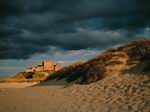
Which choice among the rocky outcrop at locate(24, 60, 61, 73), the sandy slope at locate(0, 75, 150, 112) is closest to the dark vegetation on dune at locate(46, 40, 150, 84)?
the sandy slope at locate(0, 75, 150, 112)

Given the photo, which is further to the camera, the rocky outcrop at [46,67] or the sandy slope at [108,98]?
the rocky outcrop at [46,67]

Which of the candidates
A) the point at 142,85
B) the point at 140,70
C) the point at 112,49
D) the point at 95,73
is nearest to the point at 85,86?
the point at 95,73

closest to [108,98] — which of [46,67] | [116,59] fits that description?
[116,59]

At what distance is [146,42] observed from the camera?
85.5ft

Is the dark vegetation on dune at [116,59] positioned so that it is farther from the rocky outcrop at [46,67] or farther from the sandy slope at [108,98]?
the rocky outcrop at [46,67]

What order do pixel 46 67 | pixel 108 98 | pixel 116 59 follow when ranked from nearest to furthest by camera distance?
pixel 108 98, pixel 116 59, pixel 46 67

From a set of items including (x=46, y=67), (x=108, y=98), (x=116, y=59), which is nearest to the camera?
(x=108, y=98)

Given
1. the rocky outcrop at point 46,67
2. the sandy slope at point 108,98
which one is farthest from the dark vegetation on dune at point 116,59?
the rocky outcrop at point 46,67

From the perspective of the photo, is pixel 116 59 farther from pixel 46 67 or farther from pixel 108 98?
pixel 46 67

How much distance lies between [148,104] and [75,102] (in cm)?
523

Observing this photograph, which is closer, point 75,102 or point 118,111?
point 118,111

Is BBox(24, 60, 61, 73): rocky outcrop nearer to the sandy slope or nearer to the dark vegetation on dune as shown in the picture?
the dark vegetation on dune

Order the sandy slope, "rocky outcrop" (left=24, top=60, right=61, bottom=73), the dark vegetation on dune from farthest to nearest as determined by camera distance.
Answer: "rocky outcrop" (left=24, top=60, right=61, bottom=73)
the dark vegetation on dune
the sandy slope

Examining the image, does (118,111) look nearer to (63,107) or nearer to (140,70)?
(63,107)
